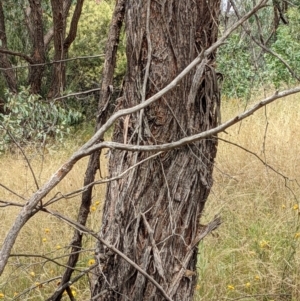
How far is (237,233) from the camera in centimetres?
317

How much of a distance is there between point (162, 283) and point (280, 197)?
2.08 metres

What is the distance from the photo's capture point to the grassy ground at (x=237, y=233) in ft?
8.63

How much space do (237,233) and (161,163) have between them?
167cm

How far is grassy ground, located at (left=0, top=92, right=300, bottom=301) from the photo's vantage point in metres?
2.63

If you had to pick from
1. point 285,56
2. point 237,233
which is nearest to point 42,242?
point 237,233

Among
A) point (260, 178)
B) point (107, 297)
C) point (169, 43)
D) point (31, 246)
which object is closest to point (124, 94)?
point (169, 43)

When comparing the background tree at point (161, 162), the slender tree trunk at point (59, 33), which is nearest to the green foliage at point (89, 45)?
the slender tree trunk at point (59, 33)

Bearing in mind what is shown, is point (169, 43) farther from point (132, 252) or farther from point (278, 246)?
point (278, 246)

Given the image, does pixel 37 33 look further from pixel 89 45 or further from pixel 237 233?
pixel 237 233

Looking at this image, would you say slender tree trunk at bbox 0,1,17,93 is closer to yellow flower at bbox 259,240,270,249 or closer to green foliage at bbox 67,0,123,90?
green foliage at bbox 67,0,123,90

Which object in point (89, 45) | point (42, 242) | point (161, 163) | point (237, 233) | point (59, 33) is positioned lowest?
point (42, 242)

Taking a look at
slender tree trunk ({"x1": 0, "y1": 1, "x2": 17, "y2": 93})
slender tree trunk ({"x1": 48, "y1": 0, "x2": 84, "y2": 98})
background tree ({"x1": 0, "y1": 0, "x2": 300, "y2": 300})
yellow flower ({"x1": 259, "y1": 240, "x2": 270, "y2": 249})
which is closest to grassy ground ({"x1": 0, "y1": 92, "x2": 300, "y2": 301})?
yellow flower ({"x1": 259, "y1": 240, "x2": 270, "y2": 249})

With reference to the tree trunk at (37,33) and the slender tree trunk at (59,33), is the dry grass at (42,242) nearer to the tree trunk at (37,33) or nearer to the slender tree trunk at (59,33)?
the slender tree trunk at (59,33)

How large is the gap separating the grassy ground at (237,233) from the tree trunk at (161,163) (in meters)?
0.19
